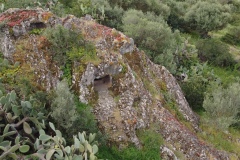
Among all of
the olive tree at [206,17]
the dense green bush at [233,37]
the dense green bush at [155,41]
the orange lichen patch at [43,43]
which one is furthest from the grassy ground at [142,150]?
the dense green bush at [233,37]

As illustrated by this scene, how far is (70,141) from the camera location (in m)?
14.1

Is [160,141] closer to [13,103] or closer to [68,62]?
[68,62]

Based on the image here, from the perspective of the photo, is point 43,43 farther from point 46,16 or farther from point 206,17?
point 206,17

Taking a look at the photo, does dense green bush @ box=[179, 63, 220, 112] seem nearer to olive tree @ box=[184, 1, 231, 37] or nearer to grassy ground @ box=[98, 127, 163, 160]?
grassy ground @ box=[98, 127, 163, 160]

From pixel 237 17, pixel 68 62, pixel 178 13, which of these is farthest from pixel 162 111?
pixel 237 17

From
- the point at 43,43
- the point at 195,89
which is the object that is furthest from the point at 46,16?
the point at 195,89

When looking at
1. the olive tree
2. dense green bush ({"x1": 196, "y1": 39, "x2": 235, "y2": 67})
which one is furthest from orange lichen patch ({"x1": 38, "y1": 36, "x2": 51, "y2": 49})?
the olive tree

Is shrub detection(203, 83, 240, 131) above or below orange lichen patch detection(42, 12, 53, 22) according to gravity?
below

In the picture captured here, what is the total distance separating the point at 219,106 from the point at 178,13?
3190cm

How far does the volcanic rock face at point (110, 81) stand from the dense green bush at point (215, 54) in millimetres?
19647

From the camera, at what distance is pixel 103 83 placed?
18031 millimetres

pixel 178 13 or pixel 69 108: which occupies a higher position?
A: pixel 69 108

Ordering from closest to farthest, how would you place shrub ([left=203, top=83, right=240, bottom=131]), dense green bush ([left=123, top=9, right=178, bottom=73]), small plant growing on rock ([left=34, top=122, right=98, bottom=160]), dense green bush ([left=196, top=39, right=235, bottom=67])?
small plant growing on rock ([left=34, top=122, right=98, bottom=160]) → shrub ([left=203, top=83, right=240, bottom=131]) → dense green bush ([left=123, top=9, right=178, bottom=73]) → dense green bush ([left=196, top=39, right=235, bottom=67])

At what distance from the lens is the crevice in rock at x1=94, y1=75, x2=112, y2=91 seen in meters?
17.7
